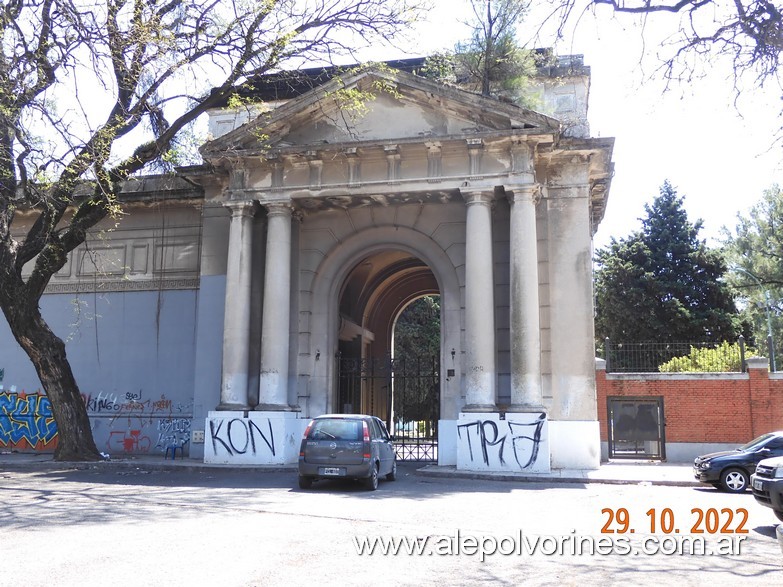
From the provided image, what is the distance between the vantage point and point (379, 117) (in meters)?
20.5

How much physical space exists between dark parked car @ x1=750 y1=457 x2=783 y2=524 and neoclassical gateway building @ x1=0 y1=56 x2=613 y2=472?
7.27 metres

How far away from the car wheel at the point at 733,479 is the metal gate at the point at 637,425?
7.07 meters

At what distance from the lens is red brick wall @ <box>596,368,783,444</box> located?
872 inches

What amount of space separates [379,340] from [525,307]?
13400 millimetres

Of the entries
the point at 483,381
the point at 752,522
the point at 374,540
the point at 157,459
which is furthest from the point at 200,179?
the point at 752,522

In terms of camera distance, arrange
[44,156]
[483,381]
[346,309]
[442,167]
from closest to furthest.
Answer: [44,156] < [483,381] < [442,167] < [346,309]

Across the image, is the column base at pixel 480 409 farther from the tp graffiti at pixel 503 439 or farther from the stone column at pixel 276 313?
the stone column at pixel 276 313

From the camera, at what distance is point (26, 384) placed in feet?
78.1

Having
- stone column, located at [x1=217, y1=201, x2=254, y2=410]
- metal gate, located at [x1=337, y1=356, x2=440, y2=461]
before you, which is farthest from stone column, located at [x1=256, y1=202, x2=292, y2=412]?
metal gate, located at [x1=337, y1=356, x2=440, y2=461]

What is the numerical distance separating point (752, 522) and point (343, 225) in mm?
14563

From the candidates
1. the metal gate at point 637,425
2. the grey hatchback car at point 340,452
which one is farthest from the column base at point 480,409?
the metal gate at point 637,425

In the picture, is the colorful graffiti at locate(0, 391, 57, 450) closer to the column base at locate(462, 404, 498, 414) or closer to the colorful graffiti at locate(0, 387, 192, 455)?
the colorful graffiti at locate(0, 387, 192, 455)

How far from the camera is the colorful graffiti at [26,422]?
23.3 m

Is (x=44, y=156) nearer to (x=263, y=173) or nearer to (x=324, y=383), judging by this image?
(x=263, y=173)
